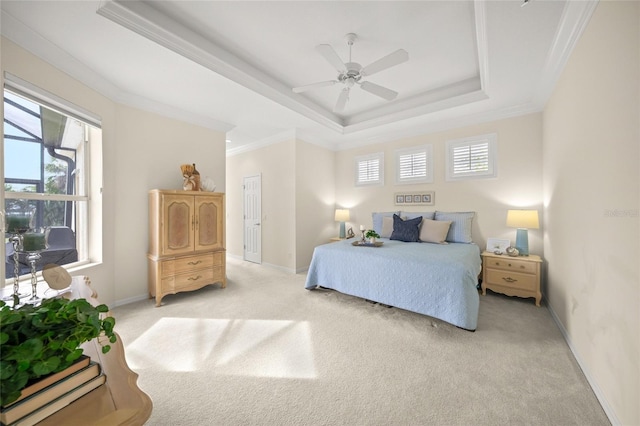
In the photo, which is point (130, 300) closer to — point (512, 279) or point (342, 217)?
point (342, 217)

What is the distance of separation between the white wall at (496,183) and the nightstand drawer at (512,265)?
1.82 ft

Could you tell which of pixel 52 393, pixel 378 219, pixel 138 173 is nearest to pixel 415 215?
pixel 378 219

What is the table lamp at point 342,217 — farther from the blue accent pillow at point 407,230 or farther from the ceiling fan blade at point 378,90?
the ceiling fan blade at point 378,90

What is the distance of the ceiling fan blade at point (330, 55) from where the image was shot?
2143 millimetres

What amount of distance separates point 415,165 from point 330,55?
9.37 ft

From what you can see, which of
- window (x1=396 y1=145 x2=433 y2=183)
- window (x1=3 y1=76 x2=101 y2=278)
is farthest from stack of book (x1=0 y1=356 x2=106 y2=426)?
window (x1=396 y1=145 x2=433 y2=183)

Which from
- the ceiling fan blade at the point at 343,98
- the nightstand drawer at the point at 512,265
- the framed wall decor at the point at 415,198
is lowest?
the nightstand drawer at the point at 512,265

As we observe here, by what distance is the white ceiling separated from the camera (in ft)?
6.56

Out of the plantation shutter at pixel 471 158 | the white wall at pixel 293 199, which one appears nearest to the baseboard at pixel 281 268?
the white wall at pixel 293 199

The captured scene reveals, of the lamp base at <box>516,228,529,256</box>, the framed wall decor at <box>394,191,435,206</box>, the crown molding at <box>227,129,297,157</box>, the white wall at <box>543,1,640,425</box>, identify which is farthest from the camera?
the crown molding at <box>227,129,297,157</box>

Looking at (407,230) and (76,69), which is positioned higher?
(76,69)

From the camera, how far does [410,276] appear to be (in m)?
2.69

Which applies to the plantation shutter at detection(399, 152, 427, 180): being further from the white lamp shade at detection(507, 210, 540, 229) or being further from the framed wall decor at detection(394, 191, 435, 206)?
the white lamp shade at detection(507, 210, 540, 229)

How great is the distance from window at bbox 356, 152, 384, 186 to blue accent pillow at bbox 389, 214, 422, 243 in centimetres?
116
